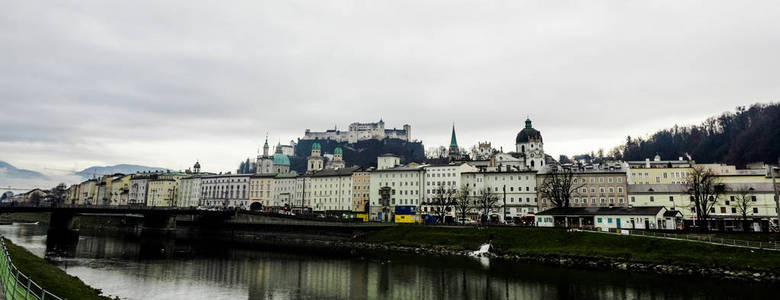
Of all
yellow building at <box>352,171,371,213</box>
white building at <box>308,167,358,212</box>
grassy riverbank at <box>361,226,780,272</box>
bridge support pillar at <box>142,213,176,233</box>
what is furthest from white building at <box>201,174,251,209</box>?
grassy riverbank at <box>361,226,780,272</box>

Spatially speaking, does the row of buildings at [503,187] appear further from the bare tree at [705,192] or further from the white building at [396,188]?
the bare tree at [705,192]

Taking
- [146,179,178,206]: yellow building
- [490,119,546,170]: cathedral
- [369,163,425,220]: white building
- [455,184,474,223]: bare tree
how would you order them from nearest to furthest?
[455,184,474,223]: bare tree → [369,163,425,220]: white building → [490,119,546,170]: cathedral → [146,179,178,206]: yellow building

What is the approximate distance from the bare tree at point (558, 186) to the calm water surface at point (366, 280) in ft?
115

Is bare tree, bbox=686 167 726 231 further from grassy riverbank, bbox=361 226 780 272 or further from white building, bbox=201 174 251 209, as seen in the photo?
white building, bbox=201 174 251 209

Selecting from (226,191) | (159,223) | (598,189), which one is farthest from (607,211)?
(226,191)

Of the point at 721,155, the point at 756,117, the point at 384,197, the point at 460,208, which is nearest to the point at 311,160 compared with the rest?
the point at 384,197

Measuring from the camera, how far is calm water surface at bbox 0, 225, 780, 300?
1422 inches

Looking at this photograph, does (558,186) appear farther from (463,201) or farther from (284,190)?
(284,190)

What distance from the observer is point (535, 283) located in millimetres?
41156

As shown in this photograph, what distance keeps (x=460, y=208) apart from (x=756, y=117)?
384 feet

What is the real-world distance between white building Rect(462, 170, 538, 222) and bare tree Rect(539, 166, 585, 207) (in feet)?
11.2

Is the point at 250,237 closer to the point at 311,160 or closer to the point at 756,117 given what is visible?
the point at 311,160

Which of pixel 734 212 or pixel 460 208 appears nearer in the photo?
pixel 734 212

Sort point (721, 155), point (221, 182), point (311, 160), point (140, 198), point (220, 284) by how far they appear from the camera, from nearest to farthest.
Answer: point (220, 284), point (721, 155), point (221, 182), point (140, 198), point (311, 160)
